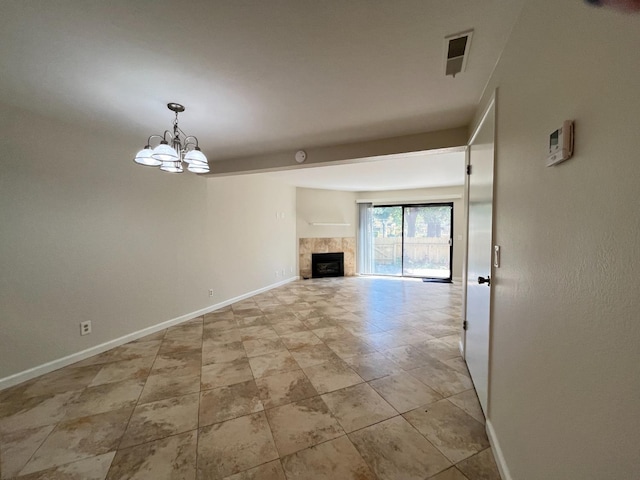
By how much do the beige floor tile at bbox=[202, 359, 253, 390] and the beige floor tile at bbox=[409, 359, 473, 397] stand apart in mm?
1510

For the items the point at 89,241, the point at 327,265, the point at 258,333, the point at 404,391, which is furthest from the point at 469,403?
the point at 327,265

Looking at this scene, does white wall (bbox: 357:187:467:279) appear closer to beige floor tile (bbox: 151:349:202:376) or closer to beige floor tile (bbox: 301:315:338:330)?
beige floor tile (bbox: 301:315:338:330)

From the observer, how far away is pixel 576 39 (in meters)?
0.79

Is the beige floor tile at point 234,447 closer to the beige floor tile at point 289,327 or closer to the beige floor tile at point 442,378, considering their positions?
the beige floor tile at point 442,378

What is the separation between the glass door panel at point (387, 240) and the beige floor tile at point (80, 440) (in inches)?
256

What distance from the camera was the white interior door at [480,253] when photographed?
5.64 ft

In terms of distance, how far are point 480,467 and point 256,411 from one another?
1394mm

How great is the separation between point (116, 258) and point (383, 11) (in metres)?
3.37

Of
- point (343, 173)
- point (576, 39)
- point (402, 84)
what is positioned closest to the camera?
point (576, 39)

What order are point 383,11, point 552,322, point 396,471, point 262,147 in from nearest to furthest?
1. point 552,322
2. point 383,11
3. point 396,471
4. point 262,147

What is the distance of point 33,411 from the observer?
1864 mm

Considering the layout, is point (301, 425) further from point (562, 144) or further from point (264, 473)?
point (562, 144)

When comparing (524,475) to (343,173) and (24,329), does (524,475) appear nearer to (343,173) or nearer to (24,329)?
(24,329)

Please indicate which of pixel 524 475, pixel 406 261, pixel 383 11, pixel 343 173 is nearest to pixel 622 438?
pixel 524 475
